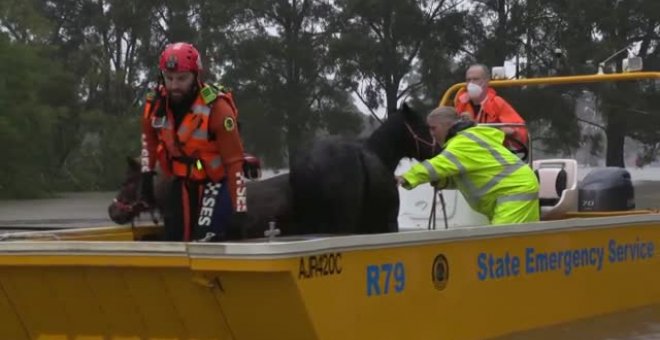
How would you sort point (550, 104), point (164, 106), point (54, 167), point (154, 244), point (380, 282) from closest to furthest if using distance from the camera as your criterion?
point (154, 244), point (380, 282), point (164, 106), point (550, 104), point (54, 167)

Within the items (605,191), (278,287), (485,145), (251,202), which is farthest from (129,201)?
(605,191)

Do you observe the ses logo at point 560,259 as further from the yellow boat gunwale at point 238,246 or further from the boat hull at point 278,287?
the yellow boat gunwale at point 238,246

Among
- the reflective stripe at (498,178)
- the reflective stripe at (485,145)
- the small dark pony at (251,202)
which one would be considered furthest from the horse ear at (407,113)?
the small dark pony at (251,202)

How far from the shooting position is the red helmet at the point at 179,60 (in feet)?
19.3

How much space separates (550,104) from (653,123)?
359 centimetres

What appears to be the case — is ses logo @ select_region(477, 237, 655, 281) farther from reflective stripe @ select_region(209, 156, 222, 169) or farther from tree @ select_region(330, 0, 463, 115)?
tree @ select_region(330, 0, 463, 115)

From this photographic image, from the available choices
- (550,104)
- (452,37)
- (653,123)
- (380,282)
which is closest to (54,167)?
(452,37)

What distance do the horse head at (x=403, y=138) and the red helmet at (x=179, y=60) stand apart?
1.81 metres

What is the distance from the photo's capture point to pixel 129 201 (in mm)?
6668

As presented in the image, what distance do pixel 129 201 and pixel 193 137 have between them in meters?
0.87

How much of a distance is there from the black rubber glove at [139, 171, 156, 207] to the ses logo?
1.76m

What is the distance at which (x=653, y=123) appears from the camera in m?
37.0

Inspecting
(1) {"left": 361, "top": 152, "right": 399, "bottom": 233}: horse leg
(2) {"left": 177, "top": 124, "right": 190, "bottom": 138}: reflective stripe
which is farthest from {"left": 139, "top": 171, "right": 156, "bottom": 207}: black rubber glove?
(1) {"left": 361, "top": 152, "right": 399, "bottom": 233}: horse leg

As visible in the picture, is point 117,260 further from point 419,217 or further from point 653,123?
point 653,123
